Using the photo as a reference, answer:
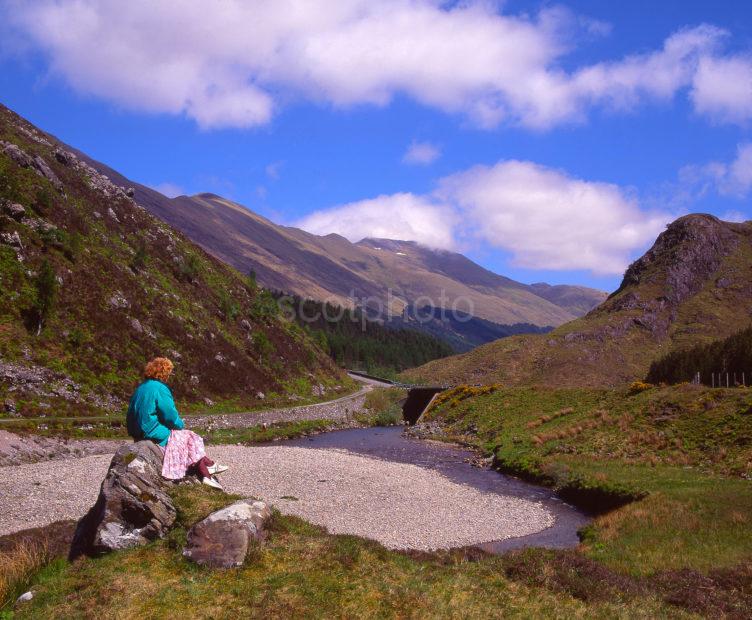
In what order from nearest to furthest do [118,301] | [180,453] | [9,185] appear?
[180,453]
[9,185]
[118,301]

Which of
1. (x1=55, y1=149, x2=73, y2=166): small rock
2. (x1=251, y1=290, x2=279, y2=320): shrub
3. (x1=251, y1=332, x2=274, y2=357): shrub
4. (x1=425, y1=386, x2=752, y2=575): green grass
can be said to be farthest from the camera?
(x1=251, y1=290, x2=279, y2=320): shrub

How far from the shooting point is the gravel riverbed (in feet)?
84.1

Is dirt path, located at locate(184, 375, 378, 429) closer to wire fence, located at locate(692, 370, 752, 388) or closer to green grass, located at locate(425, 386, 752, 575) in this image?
green grass, located at locate(425, 386, 752, 575)

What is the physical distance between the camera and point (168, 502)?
15.0 m

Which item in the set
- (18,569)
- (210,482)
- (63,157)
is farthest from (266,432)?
(63,157)

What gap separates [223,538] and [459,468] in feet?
Answer: 127

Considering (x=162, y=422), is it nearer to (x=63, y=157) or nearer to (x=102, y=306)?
(x=102, y=306)

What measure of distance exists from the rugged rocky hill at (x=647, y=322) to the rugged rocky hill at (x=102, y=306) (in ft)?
211

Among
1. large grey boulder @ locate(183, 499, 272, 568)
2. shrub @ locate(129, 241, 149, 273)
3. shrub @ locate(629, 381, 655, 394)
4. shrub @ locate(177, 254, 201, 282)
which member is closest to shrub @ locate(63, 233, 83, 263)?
shrub @ locate(129, 241, 149, 273)

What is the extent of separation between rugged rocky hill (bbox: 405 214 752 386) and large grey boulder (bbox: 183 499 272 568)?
127803mm

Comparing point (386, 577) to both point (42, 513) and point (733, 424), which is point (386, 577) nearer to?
point (42, 513)

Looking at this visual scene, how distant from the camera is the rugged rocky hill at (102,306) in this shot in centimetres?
5275

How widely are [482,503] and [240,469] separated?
54.2 ft

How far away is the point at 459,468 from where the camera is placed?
162 feet
